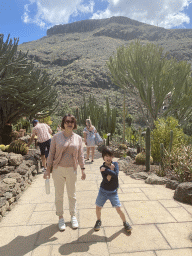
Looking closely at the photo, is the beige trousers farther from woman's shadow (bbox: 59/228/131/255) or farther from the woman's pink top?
woman's shadow (bbox: 59/228/131/255)

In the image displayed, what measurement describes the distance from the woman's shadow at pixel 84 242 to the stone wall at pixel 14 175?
1.47 m

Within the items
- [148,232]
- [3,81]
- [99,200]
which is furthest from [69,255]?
[3,81]

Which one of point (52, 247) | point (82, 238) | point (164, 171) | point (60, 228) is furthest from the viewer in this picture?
point (164, 171)

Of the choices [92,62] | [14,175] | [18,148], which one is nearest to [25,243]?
[14,175]

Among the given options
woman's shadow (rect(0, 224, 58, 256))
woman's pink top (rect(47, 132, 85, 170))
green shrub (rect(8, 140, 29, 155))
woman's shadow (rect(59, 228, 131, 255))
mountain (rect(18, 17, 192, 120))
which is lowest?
woman's shadow (rect(0, 224, 58, 256))

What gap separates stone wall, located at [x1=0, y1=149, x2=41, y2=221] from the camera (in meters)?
3.69

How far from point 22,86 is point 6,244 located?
23.6 feet

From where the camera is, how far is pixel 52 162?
2.91m

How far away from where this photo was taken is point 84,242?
8.72ft

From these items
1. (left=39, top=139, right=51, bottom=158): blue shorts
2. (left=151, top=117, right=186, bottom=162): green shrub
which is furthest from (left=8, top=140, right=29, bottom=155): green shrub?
(left=151, top=117, right=186, bottom=162): green shrub

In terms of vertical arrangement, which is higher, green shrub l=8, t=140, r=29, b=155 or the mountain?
the mountain

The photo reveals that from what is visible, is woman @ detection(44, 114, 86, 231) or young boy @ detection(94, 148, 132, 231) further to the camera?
woman @ detection(44, 114, 86, 231)

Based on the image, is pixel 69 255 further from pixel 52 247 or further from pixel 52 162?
pixel 52 162

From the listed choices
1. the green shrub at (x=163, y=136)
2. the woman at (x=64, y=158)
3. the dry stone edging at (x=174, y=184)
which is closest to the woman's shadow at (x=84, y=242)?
the woman at (x=64, y=158)
